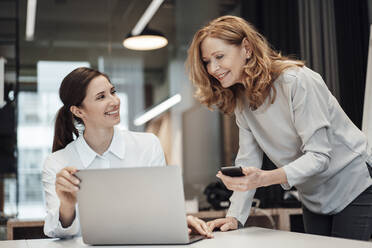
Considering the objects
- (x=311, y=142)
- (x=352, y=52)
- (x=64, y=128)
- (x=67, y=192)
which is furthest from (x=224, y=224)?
(x=352, y=52)

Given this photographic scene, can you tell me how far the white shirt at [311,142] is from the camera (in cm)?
166

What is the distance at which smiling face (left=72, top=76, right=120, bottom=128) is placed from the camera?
207 cm

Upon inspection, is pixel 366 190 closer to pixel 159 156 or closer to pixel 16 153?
pixel 159 156

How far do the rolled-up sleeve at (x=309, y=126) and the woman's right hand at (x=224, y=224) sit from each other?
0.23 m

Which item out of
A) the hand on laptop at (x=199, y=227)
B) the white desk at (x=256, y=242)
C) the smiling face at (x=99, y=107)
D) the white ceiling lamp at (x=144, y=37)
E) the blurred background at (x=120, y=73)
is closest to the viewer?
the white desk at (x=256, y=242)

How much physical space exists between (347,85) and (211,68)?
5.24 ft

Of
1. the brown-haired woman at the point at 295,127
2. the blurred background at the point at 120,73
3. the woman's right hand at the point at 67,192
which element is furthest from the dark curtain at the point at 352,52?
the woman's right hand at the point at 67,192

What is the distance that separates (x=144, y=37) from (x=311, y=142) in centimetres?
292

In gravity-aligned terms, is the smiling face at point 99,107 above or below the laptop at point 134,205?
above

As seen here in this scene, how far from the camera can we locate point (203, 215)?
335 cm

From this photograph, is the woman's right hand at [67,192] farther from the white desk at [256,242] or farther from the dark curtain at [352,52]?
the dark curtain at [352,52]

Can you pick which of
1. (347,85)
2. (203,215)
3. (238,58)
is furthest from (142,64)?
(238,58)

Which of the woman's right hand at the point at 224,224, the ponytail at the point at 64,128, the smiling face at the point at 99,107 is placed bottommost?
the woman's right hand at the point at 224,224

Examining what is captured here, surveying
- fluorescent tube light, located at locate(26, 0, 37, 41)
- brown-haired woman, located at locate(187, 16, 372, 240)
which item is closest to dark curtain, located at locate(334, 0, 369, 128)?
brown-haired woman, located at locate(187, 16, 372, 240)
